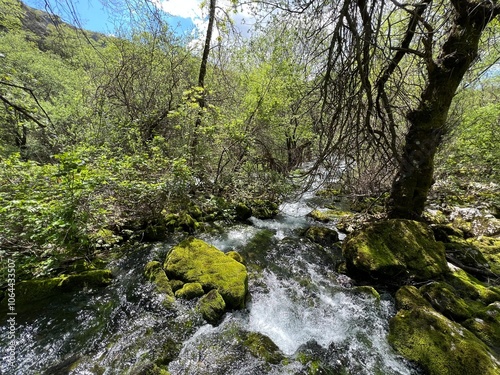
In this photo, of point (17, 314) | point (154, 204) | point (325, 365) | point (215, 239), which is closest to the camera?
point (325, 365)

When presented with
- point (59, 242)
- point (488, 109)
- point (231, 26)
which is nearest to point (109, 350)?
point (59, 242)

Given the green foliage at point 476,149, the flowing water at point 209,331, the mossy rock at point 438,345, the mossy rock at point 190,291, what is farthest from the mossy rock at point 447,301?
the green foliage at point 476,149

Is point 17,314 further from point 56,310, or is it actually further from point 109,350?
point 109,350

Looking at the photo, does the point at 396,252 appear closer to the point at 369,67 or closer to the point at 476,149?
the point at 369,67

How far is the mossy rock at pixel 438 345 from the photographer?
2863 millimetres

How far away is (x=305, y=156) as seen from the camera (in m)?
11.3

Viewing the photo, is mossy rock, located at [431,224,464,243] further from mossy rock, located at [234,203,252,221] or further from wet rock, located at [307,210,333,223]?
mossy rock, located at [234,203,252,221]

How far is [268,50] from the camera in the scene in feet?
38.9

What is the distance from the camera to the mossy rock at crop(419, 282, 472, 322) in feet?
12.3

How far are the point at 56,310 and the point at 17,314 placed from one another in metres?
0.47

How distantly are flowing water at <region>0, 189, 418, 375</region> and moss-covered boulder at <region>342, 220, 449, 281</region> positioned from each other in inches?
20.4

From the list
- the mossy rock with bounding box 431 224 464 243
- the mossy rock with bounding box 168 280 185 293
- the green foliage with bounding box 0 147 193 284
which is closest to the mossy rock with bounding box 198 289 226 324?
the mossy rock with bounding box 168 280 185 293

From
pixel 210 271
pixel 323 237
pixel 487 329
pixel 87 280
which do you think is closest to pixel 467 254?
pixel 487 329

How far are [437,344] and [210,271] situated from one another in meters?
3.54
